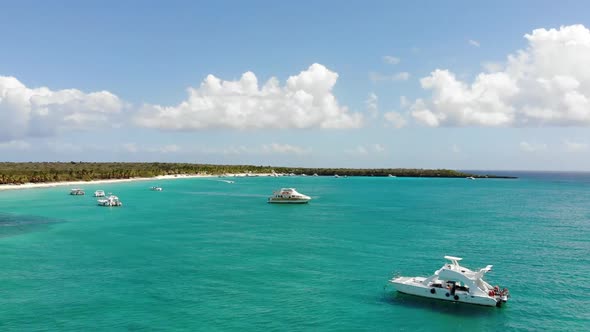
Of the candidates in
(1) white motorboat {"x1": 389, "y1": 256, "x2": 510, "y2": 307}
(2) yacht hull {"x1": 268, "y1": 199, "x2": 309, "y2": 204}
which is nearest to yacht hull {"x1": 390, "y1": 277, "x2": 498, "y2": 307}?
(1) white motorboat {"x1": 389, "y1": 256, "x2": 510, "y2": 307}

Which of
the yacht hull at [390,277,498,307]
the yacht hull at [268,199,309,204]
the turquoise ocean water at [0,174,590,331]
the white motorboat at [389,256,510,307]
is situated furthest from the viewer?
the yacht hull at [268,199,309,204]

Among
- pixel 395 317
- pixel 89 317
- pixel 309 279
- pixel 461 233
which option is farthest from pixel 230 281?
pixel 461 233

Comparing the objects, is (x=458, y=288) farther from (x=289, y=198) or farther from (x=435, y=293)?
(x=289, y=198)

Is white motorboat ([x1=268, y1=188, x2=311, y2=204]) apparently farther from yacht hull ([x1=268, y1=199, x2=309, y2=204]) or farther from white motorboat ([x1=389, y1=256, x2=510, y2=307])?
white motorboat ([x1=389, y1=256, x2=510, y2=307])

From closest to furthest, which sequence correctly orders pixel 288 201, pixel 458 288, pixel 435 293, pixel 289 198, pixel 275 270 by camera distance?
pixel 458 288 → pixel 435 293 → pixel 275 270 → pixel 288 201 → pixel 289 198

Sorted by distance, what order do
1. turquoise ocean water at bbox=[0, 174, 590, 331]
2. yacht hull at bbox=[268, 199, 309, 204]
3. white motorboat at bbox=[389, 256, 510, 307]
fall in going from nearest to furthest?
turquoise ocean water at bbox=[0, 174, 590, 331]
white motorboat at bbox=[389, 256, 510, 307]
yacht hull at bbox=[268, 199, 309, 204]

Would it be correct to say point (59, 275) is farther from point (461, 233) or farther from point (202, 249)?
point (461, 233)

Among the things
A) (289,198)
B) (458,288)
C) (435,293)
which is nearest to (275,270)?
(435,293)
